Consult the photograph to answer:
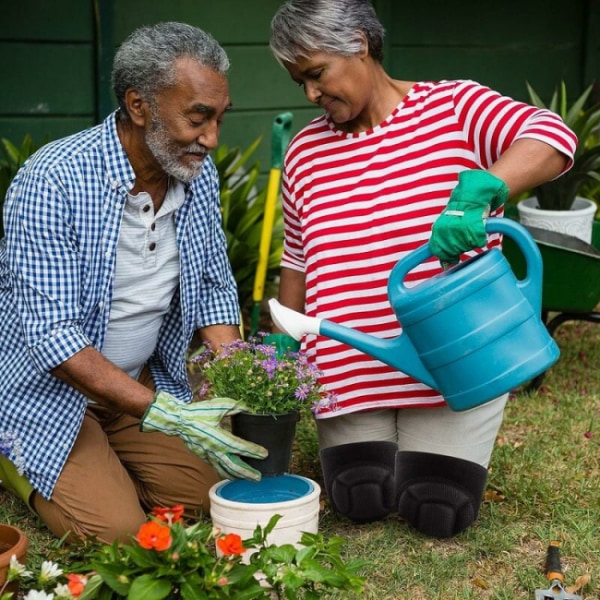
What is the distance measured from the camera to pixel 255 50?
5.43m

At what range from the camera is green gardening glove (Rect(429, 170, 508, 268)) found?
249 cm

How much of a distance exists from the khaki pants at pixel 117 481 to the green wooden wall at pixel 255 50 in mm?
1791

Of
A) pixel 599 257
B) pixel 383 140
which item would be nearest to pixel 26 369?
pixel 383 140

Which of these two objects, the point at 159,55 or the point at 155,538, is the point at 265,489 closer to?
the point at 155,538

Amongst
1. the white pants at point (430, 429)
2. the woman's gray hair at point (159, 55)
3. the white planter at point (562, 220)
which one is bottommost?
the white pants at point (430, 429)

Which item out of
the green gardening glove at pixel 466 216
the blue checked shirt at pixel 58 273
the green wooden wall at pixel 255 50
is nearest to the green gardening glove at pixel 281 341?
the blue checked shirt at pixel 58 273

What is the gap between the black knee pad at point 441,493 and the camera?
2957 mm

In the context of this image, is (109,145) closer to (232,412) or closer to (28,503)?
(232,412)

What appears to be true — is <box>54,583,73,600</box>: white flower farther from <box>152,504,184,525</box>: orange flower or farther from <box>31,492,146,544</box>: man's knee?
<box>31,492,146,544</box>: man's knee

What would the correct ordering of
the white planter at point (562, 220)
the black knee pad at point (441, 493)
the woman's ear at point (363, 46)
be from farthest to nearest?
the white planter at point (562, 220), the black knee pad at point (441, 493), the woman's ear at point (363, 46)

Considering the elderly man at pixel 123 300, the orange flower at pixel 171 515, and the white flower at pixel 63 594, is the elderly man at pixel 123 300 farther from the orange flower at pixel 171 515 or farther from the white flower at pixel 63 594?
the white flower at pixel 63 594

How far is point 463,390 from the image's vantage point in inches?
104

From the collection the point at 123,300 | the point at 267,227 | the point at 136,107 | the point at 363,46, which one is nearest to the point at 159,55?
the point at 136,107

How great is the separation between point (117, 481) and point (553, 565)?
116cm
